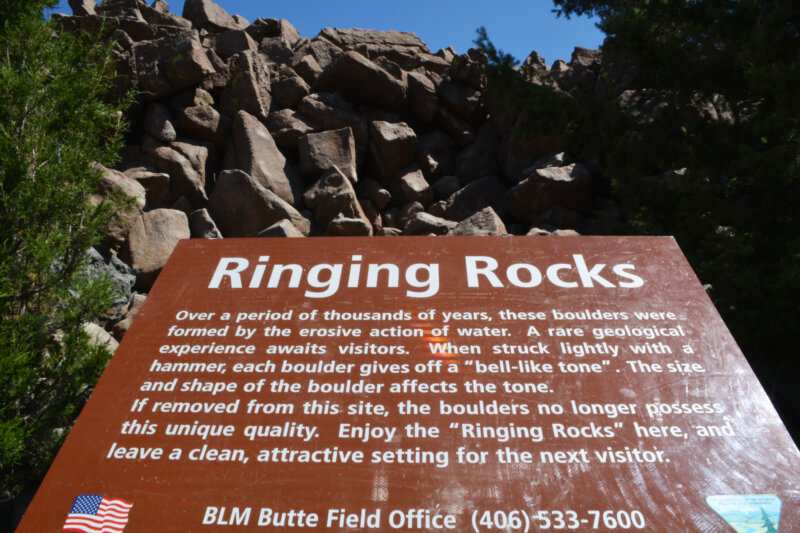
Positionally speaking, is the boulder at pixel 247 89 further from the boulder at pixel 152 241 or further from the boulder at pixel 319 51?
the boulder at pixel 152 241

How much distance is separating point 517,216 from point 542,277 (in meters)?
9.43

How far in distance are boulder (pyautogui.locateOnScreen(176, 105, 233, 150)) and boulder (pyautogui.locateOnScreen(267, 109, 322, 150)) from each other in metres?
1.06

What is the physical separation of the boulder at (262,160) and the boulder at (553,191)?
4.96m

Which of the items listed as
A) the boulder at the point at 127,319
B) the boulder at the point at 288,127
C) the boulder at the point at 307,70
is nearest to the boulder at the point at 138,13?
the boulder at the point at 307,70

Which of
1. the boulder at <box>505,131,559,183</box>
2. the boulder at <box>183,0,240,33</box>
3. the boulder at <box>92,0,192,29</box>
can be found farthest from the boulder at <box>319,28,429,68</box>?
the boulder at <box>505,131,559,183</box>

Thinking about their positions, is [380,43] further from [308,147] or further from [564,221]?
[564,221]

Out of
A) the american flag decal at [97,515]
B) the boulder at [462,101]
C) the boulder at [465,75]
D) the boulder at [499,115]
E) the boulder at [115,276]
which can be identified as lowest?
the american flag decal at [97,515]

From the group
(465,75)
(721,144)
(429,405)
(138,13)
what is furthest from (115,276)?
Result: (465,75)

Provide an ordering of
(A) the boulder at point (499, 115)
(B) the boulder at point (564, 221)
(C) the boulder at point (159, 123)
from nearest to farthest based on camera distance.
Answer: (B) the boulder at point (564, 221) < (C) the boulder at point (159, 123) < (A) the boulder at point (499, 115)

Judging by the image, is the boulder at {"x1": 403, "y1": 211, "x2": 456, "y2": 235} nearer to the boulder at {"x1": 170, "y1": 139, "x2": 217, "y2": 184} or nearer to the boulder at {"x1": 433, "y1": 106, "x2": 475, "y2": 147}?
the boulder at {"x1": 170, "y1": 139, "x2": 217, "y2": 184}

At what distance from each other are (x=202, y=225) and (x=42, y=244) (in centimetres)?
552

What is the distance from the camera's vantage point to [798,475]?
292 cm

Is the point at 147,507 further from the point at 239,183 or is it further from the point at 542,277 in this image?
the point at 239,183

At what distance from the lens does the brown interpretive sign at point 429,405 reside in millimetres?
2801
